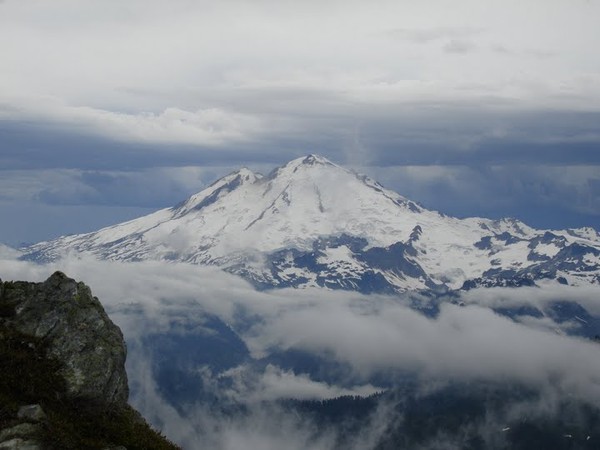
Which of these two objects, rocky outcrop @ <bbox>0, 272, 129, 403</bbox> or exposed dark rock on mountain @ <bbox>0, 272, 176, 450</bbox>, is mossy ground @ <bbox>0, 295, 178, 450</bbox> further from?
rocky outcrop @ <bbox>0, 272, 129, 403</bbox>

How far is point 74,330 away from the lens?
35.5 metres

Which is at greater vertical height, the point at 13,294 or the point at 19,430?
the point at 13,294

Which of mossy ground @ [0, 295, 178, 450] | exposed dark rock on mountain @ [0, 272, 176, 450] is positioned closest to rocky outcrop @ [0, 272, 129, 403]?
exposed dark rock on mountain @ [0, 272, 176, 450]

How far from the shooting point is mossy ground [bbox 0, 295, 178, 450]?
28.2 meters

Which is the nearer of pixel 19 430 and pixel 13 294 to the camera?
pixel 19 430

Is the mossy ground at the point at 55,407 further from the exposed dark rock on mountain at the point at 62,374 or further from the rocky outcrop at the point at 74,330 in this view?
the rocky outcrop at the point at 74,330

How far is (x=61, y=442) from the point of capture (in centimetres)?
2758

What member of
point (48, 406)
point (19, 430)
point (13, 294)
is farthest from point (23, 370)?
point (13, 294)

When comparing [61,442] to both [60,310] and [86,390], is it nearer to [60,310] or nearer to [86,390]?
[86,390]

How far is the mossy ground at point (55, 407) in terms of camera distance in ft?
92.5

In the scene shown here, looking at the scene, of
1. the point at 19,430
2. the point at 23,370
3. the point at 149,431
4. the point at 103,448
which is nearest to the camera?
the point at 19,430

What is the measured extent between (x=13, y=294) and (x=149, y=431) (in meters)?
10.8

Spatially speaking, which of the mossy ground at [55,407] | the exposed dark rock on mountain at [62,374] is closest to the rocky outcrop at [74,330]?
the exposed dark rock on mountain at [62,374]

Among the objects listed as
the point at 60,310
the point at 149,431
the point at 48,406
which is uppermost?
the point at 60,310
